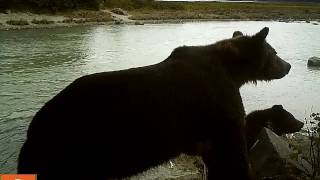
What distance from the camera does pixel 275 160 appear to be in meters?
6.54

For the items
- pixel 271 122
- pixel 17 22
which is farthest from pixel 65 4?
pixel 271 122

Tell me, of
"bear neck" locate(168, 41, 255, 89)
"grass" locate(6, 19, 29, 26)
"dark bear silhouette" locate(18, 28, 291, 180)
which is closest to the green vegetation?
"grass" locate(6, 19, 29, 26)

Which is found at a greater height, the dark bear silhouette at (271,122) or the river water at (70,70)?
the dark bear silhouette at (271,122)

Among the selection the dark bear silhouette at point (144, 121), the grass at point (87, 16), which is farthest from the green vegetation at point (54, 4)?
the dark bear silhouette at point (144, 121)

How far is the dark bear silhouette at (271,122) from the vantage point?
8.48m

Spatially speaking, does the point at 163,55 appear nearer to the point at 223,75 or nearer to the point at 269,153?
the point at 269,153

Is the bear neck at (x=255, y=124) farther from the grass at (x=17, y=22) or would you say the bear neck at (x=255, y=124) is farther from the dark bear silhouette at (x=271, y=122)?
the grass at (x=17, y=22)

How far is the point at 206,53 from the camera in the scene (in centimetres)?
410

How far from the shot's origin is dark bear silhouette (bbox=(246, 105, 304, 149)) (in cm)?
848

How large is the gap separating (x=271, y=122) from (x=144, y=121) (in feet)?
21.1

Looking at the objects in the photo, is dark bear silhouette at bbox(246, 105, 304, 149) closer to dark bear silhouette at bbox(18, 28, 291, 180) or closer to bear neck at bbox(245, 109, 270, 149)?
bear neck at bbox(245, 109, 270, 149)

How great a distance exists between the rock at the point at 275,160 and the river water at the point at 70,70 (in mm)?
1567

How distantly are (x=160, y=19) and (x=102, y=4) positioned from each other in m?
10.6

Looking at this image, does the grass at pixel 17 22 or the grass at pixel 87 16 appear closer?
the grass at pixel 17 22
